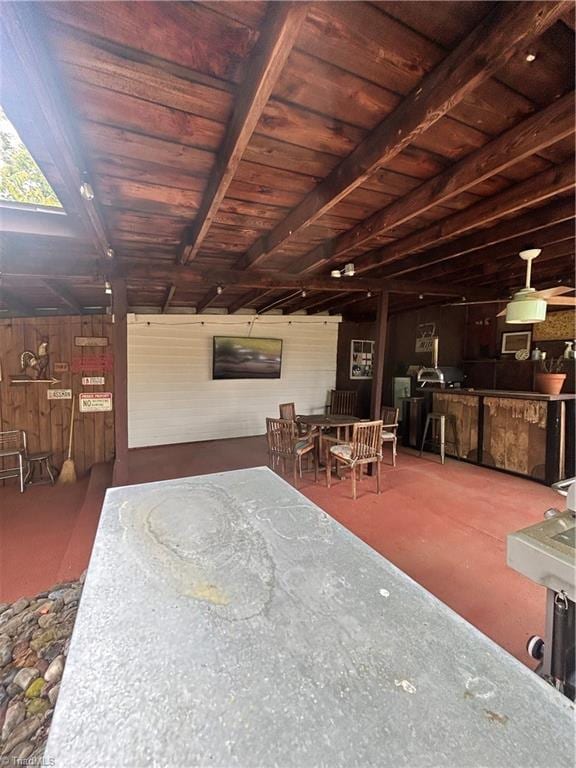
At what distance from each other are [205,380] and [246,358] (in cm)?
90

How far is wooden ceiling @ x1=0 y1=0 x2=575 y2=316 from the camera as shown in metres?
1.01

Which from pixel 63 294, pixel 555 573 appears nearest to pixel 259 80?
pixel 555 573

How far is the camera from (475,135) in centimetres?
159

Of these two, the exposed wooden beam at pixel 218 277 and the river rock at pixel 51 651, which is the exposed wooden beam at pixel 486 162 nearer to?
the exposed wooden beam at pixel 218 277

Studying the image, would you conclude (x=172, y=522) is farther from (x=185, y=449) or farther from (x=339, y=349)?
(x=339, y=349)

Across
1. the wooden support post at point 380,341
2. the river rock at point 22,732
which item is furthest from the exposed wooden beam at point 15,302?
the wooden support post at point 380,341

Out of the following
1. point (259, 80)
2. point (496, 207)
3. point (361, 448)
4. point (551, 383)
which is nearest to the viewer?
point (259, 80)

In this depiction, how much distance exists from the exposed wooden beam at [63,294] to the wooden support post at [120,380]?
953 mm

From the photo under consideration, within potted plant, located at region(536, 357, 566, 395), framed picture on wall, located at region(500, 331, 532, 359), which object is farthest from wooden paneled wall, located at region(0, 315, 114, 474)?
framed picture on wall, located at region(500, 331, 532, 359)

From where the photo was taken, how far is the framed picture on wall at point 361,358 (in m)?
7.43

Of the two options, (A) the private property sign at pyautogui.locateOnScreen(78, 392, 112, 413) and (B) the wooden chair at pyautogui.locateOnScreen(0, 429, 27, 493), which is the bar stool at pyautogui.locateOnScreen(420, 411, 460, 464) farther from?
(B) the wooden chair at pyautogui.locateOnScreen(0, 429, 27, 493)

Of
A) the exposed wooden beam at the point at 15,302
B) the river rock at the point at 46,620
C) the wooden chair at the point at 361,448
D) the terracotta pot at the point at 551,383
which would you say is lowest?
the river rock at the point at 46,620

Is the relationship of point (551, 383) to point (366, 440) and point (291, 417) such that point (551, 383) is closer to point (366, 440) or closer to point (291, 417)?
point (366, 440)

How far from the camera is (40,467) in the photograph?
4.77 m
